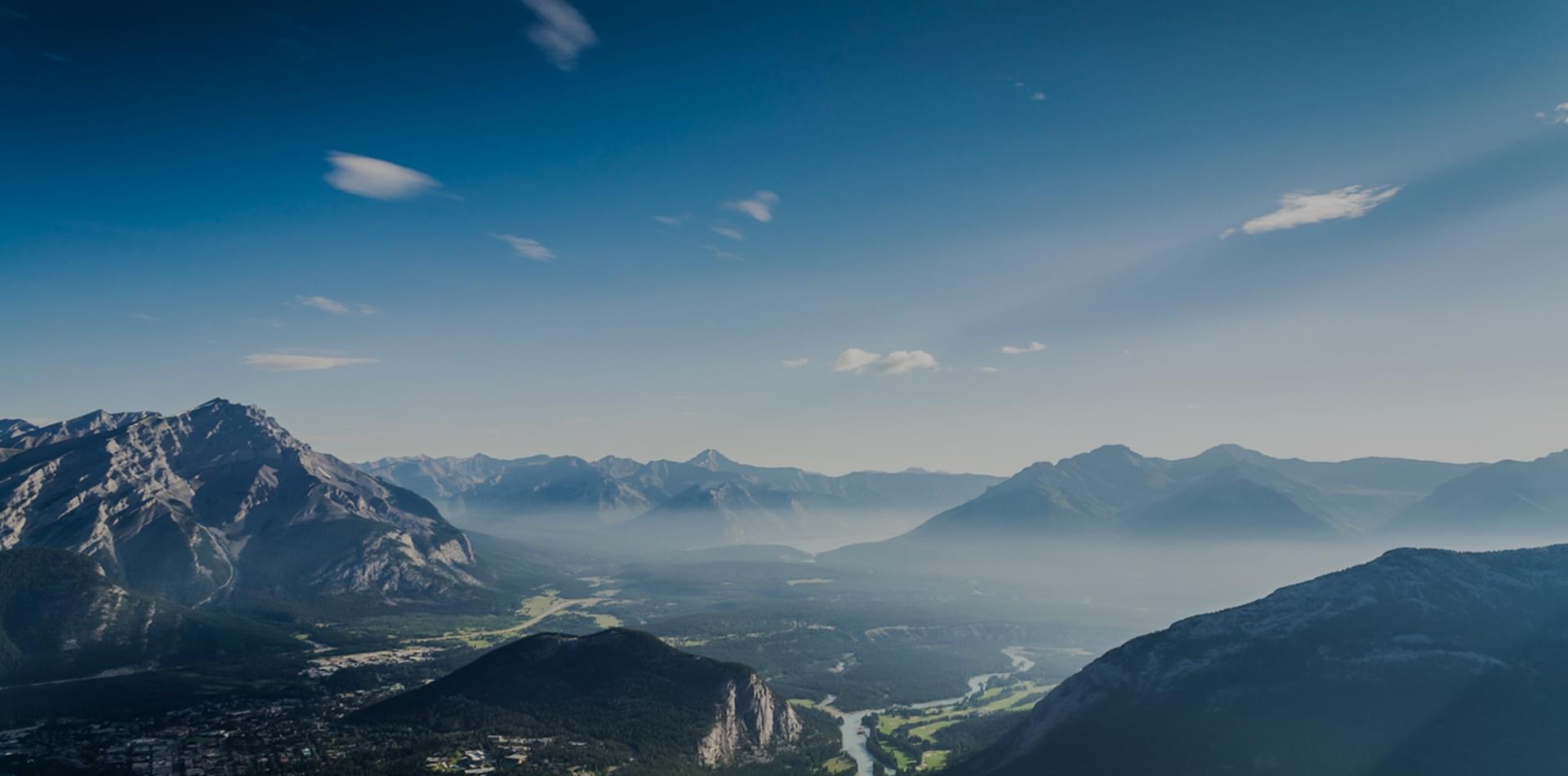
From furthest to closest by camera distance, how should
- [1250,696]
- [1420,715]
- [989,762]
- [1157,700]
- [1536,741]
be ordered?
1. [989,762]
2. [1157,700]
3. [1250,696]
4. [1420,715]
5. [1536,741]

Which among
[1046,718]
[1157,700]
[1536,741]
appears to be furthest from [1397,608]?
[1046,718]

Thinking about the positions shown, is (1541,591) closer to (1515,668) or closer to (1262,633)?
(1515,668)

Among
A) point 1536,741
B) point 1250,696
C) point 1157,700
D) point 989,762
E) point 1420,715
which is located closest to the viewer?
point 1536,741

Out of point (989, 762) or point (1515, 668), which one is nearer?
point (1515, 668)

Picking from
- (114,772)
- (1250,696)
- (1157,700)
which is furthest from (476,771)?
(1250,696)

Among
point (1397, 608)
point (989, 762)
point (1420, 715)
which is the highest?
point (1397, 608)

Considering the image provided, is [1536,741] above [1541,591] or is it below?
below
